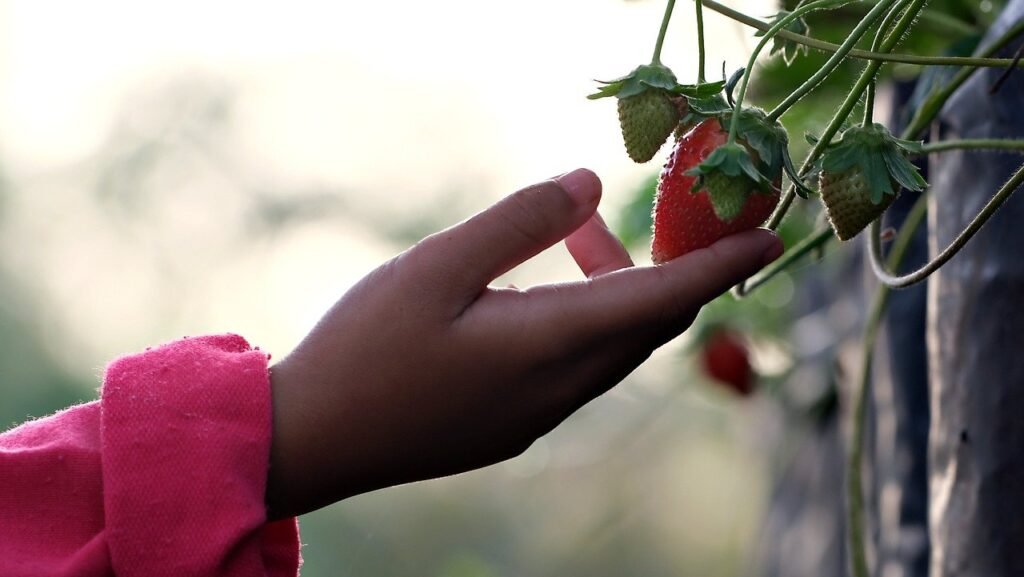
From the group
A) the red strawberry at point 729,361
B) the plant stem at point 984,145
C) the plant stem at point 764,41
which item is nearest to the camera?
the plant stem at point 764,41

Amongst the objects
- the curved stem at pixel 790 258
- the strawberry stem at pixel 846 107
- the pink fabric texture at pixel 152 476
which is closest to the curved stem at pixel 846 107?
the strawberry stem at pixel 846 107

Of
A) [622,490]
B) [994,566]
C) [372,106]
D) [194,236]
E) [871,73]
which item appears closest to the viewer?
[871,73]

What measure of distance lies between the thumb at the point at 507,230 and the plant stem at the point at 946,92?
0.27 m

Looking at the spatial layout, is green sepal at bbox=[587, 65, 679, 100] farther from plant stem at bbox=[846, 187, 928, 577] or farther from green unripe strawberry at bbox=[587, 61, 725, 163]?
plant stem at bbox=[846, 187, 928, 577]

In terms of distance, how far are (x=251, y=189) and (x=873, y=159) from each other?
6.58 metres

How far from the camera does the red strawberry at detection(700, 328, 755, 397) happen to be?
1688 mm

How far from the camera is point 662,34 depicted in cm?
49

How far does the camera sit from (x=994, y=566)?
0.72 metres

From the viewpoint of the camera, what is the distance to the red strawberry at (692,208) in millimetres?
491

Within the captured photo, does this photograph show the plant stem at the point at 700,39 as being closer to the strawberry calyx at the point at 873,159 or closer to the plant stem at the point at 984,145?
the strawberry calyx at the point at 873,159

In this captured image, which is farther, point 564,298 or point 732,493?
point 732,493

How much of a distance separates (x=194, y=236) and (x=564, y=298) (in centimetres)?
632

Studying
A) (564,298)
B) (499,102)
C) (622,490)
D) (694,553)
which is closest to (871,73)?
(564,298)

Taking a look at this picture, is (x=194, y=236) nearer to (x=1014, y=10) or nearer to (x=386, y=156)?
(x=386, y=156)
